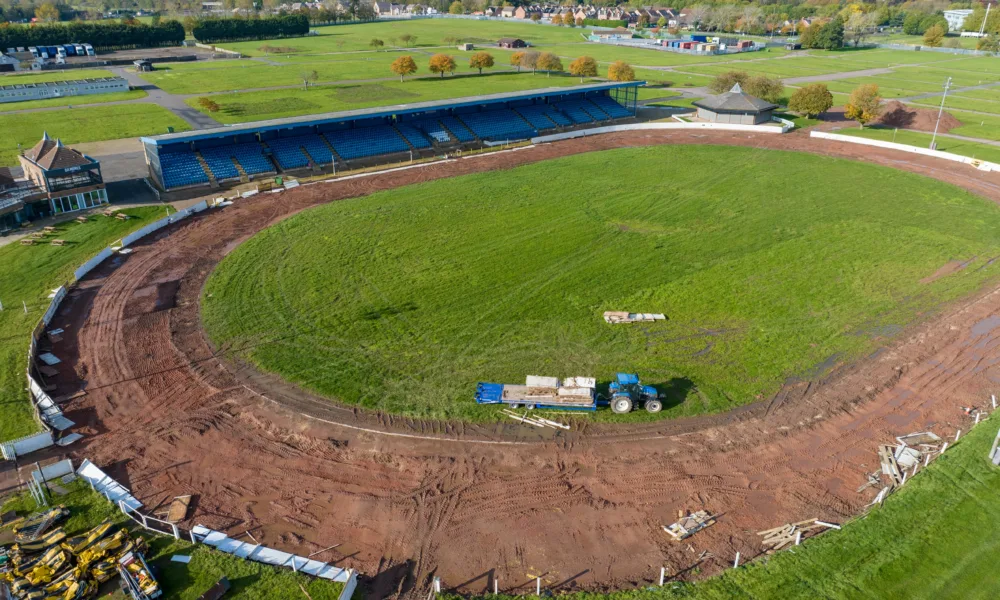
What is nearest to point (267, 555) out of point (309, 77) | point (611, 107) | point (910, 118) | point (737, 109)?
point (737, 109)

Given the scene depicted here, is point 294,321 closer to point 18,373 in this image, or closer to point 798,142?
point 18,373

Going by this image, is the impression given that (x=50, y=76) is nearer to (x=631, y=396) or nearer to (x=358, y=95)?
(x=358, y=95)

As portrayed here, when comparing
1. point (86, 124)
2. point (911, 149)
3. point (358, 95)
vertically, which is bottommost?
point (911, 149)

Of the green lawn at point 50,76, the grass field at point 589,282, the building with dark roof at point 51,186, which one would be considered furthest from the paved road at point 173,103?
the grass field at point 589,282

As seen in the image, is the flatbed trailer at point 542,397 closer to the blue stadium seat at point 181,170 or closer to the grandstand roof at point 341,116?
the blue stadium seat at point 181,170

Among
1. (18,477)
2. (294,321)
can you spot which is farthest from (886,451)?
(18,477)

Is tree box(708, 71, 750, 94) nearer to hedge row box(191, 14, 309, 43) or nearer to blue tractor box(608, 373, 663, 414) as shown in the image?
blue tractor box(608, 373, 663, 414)
